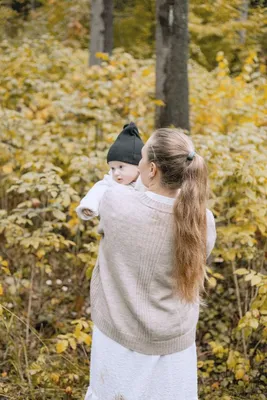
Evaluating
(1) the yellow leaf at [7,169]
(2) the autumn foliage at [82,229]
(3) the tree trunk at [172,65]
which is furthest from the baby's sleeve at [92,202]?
(3) the tree trunk at [172,65]

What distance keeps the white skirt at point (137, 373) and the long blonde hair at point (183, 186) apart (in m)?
0.42

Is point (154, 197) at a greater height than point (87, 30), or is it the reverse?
point (87, 30)

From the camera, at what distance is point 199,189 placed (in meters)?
1.97

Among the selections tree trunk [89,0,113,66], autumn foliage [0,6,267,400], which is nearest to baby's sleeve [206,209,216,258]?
autumn foliage [0,6,267,400]

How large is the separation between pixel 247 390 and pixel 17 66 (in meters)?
5.10

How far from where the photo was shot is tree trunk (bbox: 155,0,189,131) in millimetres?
5146

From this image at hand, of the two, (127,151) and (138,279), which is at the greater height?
(127,151)

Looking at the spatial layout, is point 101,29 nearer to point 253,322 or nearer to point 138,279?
point 253,322

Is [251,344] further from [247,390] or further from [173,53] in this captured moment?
[173,53]

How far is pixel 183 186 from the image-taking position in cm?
196

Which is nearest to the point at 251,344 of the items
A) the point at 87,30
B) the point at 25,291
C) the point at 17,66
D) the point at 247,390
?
the point at 247,390

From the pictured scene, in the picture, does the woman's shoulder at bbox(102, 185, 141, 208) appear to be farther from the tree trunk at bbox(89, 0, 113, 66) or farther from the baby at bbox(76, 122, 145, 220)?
the tree trunk at bbox(89, 0, 113, 66)

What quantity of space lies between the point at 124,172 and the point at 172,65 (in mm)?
3245

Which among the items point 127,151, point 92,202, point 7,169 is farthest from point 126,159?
point 7,169
